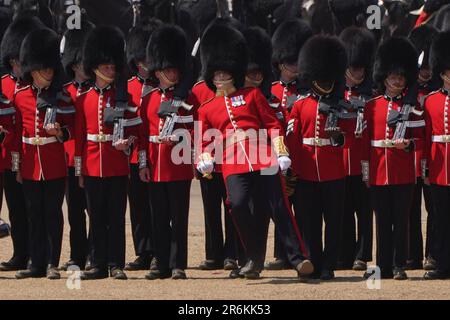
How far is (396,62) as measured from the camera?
949cm

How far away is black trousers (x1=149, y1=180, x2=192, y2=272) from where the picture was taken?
934 centimetres

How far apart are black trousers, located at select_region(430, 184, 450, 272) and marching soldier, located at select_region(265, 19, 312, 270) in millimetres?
771

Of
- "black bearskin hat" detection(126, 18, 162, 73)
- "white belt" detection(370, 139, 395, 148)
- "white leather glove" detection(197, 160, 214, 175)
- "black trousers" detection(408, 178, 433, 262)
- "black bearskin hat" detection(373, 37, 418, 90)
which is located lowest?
"black trousers" detection(408, 178, 433, 262)

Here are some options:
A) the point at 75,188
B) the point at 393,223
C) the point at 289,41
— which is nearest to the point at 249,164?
the point at 393,223

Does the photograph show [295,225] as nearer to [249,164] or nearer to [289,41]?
[249,164]

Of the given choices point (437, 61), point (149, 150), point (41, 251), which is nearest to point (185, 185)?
point (149, 150)

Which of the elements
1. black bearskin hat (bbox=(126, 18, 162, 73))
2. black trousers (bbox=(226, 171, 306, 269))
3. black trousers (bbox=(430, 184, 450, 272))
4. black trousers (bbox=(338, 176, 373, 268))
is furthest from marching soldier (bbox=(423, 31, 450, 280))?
black bearskin hat (bbox=(126, 18, 162, 73))

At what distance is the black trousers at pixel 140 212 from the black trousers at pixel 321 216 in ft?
3.64

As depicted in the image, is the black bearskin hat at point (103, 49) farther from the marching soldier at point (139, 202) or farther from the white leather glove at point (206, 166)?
the white leather glove at point (206, 166)

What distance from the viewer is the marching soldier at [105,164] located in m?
9.30

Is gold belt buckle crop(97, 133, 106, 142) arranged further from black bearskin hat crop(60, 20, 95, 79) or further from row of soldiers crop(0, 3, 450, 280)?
black bearskin hat crop(60, 20, 95, 79)

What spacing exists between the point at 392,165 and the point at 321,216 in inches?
18.3

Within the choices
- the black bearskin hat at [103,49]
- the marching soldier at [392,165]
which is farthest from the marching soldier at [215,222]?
the marching soldier at [392,165]

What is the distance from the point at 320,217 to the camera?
9.30 meters
